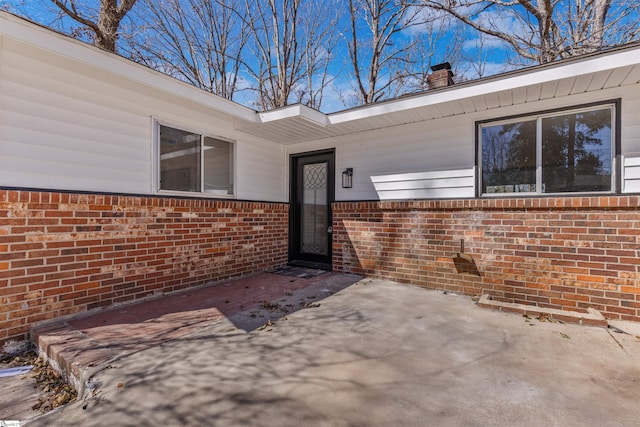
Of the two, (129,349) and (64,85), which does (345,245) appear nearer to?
(129,349)

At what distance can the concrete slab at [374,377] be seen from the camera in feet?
5.82

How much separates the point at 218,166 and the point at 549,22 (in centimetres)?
825

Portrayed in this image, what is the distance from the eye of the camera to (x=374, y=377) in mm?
2166

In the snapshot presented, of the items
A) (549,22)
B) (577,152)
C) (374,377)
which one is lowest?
(374,377)

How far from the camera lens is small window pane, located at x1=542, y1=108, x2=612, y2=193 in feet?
11.7

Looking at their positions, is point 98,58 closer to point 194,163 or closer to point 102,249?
point 194,163

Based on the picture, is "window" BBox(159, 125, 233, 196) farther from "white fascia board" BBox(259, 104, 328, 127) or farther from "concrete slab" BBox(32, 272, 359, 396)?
"concrete slab" BBox(32, 272, 359, 396)

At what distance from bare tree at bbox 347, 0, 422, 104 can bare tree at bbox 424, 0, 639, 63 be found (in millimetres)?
1859

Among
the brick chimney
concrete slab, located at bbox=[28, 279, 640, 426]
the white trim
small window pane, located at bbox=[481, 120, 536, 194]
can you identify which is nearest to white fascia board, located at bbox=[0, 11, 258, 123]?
the white trim

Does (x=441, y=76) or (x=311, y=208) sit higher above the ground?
(x=441, y=76)

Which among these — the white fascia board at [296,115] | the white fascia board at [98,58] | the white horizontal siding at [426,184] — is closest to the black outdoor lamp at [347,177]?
the white horizontal siding at [426,184]

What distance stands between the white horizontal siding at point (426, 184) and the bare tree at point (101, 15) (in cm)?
707

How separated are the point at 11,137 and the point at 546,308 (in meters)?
5.96

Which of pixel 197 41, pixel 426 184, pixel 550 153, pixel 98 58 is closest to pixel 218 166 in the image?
pixel 98 58
